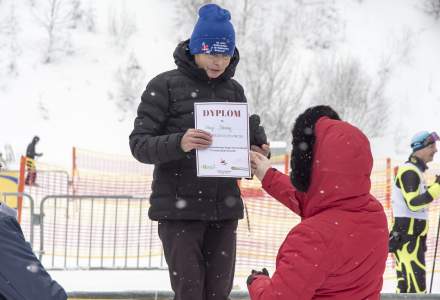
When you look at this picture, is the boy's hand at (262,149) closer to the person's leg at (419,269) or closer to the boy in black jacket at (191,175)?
the boy in black jacket at (191,175)

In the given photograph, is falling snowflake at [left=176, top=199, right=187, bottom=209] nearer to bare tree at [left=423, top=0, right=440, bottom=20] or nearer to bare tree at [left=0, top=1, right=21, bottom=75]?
bare tree at [left=0, top=1, right=21, bottom=75]

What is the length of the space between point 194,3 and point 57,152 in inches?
564

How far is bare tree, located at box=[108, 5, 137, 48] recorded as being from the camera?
108 feet

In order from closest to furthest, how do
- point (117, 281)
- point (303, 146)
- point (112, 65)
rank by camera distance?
point (303, 146)
point (117, 281)
point (112, 65)

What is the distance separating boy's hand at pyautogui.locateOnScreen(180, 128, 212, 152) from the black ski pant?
40 cm

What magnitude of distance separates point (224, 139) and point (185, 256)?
574mm

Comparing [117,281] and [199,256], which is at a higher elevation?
[199,256]

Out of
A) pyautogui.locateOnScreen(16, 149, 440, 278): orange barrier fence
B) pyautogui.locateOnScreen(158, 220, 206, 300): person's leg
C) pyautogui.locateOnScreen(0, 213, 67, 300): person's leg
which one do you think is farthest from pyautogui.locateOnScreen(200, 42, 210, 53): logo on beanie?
pyautogui.locateOnScreen(0, 213, 67, 300): person's leg

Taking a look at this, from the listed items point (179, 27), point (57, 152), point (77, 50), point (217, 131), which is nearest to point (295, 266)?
point (217, 131)

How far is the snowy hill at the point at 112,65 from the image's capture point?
2753 centimetres

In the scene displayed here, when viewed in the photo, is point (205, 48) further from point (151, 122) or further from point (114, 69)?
point (114, 69)

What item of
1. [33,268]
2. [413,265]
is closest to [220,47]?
[33,268]

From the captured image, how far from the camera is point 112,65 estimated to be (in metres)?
31.6

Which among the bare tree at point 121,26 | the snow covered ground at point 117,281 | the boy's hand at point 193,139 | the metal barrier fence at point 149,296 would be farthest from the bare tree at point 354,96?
the boy's hand at point 193,139
